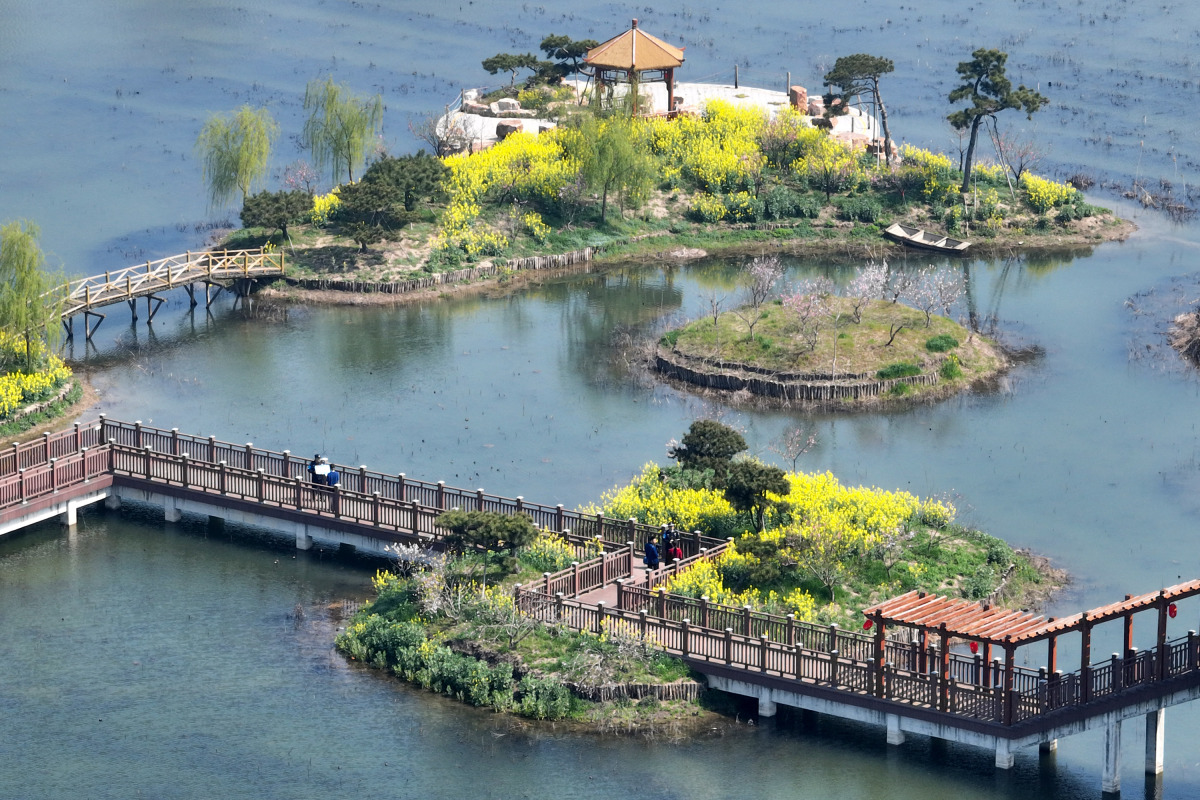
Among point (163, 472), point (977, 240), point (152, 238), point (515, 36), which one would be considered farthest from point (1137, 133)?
point (163, 472)

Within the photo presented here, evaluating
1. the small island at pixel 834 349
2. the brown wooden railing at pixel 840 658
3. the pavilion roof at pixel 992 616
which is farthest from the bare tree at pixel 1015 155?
the pavilion roof at pixel 992 616

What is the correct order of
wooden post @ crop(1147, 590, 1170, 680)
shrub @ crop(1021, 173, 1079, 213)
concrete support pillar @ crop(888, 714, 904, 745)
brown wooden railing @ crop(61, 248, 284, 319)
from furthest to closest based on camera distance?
shrub @ crop(1021, 173, 1079, 213), brown wooden railing @ crop(61, 248, 284, 319), concrete support pillar @ crop(888, 714, 904, 745), wooden post @ crop(1147, 590, 1170, 680)

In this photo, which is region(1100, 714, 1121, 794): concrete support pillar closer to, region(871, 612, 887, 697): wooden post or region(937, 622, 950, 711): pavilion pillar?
region(937, 622, 950, 711): pavilion pillar

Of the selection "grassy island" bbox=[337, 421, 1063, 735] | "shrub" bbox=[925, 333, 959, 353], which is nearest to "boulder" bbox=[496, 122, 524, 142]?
"shrub" bbox=[925, 333, 959, 353]

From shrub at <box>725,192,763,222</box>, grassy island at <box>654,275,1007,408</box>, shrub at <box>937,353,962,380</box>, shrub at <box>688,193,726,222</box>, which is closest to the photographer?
grassy island at <box>654,275,1007,408</box>

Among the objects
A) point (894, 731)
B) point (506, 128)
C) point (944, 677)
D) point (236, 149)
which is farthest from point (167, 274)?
point (944, 677)

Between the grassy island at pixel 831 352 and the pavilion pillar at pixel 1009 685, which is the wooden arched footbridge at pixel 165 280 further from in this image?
the pavilion pillar at pixel 1009 685

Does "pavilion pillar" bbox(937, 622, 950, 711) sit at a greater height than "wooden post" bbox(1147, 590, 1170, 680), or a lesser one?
lesser
